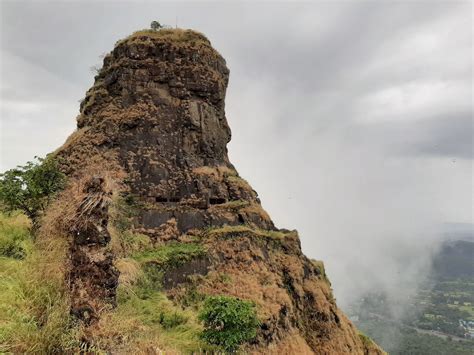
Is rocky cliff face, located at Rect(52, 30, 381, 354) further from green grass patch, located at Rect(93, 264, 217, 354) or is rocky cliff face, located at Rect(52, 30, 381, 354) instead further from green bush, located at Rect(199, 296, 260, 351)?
green bush, located at Rect(199, 296, 260, 351)

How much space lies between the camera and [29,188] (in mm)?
18391

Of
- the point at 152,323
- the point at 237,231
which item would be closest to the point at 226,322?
the point at 152,323

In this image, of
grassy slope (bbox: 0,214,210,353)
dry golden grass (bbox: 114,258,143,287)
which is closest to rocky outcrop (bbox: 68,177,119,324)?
grassy slope (bbox: 0,214,210,353)

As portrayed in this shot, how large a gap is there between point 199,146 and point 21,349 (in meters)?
19.9

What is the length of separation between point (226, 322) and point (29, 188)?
1104 cm

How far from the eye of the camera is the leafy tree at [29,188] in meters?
18.3

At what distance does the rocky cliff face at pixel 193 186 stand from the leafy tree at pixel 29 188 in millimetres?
1420

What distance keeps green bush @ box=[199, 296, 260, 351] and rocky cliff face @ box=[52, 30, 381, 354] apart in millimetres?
3194

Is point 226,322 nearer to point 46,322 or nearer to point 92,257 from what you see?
point 92,257

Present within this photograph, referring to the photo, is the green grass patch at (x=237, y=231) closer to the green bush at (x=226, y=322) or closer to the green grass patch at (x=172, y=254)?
the green grass patch at (x=172, y=254)

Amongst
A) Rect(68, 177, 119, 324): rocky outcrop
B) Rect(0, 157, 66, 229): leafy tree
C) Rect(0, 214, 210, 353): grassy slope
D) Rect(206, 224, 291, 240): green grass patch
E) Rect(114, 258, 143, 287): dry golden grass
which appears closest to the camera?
Rect(0, 214, 210, 353): grassy slope

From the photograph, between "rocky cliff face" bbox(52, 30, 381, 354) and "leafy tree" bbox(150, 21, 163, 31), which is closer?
"rocky cliff face" bbox(52, 30, 381, 354)

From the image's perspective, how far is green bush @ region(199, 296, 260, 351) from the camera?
14523 millimetres

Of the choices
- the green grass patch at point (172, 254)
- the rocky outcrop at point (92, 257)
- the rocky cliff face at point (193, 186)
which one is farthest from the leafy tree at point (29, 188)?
the rocky outcrop at point (92, 257)
